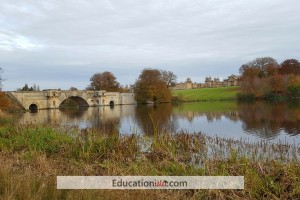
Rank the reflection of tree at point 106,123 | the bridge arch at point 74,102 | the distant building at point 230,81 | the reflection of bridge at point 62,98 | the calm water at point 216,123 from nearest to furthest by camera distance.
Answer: the reflection of tree at point 106,123, the calm water at point 216,123, the reflection of bridge at point 62,98, the bridge arch at point 74,102, the distant building at point 230,81

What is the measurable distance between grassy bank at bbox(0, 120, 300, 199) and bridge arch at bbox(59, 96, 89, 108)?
212ft

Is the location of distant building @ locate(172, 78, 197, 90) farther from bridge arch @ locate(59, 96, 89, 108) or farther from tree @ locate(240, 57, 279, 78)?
bridge arch @ locate(59, 96, 89, 108)

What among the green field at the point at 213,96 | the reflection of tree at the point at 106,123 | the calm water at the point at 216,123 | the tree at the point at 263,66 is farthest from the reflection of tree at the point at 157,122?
the tree at the point at 263,66

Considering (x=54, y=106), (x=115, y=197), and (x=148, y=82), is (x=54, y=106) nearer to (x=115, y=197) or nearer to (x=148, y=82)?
(x=148, y=82)

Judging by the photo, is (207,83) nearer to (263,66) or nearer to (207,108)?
(263,66)

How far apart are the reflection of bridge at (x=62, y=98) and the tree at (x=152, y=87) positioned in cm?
866

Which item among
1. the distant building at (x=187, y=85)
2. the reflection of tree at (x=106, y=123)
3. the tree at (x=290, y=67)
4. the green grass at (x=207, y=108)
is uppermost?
the tree at (x=290, y=67)

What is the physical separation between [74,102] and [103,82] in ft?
35.6

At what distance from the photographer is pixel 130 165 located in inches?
315

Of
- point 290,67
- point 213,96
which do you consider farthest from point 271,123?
point 213,96

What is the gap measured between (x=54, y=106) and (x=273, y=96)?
46196mm

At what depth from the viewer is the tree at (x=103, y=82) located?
292ft

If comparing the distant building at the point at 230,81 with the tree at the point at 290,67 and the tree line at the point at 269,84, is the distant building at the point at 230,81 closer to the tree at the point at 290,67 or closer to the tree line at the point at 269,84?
the tree at the point at 290,67

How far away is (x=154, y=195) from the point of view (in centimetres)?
524
